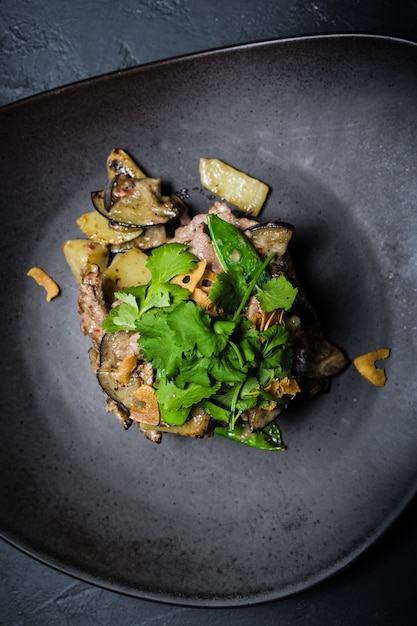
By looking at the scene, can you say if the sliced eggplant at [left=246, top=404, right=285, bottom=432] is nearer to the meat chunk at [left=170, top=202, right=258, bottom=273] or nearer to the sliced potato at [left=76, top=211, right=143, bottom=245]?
the meat chunk at [left=170, top=202, right=258, bottom=273]

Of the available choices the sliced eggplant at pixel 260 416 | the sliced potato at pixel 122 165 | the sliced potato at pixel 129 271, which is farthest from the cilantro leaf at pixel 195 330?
the sliced potato at pixel 122 165

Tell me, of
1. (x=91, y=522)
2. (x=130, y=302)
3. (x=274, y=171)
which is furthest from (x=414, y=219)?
(x=91, y=522)

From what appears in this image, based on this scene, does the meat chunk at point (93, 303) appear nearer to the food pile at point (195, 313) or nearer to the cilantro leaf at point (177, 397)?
the food pile at point (195, 313)

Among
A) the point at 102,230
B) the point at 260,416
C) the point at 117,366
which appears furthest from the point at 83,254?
the point at 260,416

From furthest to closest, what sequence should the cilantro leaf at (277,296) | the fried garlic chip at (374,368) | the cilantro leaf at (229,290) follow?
1. the fried garlic chip at (374,368)
2. the cilantro leaf at (277,296)
3. the cilantro leaf at (229,290)

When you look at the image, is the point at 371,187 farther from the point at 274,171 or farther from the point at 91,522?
the point at 91,522

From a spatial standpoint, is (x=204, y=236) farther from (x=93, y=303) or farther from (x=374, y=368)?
(x=374, y=368)

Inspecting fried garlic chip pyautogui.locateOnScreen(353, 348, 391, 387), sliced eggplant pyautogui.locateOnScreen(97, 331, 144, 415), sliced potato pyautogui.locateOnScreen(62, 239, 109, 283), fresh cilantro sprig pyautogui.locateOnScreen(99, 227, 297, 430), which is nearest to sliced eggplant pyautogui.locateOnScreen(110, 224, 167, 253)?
sliced potato pyautogui.locateOnScreen(62, 239, 109, 283)
